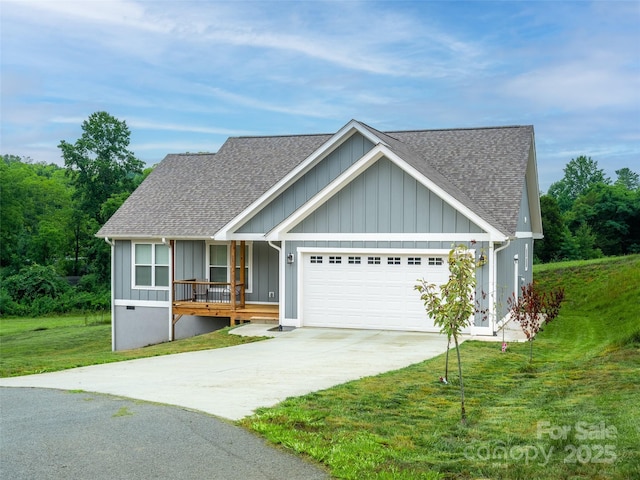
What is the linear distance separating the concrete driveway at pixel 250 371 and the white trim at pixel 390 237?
2561 mm

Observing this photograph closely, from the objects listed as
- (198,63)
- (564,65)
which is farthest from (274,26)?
(564,65)

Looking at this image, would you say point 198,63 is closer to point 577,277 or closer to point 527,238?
point 527,238

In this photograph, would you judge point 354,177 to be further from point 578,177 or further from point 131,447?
point 578,177

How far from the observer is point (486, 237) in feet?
55.4

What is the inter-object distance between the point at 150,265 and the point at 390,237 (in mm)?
8848

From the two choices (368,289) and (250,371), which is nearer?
(250,371)

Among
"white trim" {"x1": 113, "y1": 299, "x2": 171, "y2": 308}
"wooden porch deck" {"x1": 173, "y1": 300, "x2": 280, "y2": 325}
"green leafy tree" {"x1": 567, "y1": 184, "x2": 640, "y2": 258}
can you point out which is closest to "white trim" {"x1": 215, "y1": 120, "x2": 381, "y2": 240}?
"wooden porch deck" {"x1": 173, "y1": 300, "x2": 280, "y2": 325}

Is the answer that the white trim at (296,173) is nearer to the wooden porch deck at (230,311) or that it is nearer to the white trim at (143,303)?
the wooden porch deck at (230,311)

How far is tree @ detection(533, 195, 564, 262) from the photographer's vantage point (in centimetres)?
4112

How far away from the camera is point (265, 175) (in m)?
23.7

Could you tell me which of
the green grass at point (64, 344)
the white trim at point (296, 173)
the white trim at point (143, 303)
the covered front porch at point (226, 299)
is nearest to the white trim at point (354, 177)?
the white trim at point (296, 173)

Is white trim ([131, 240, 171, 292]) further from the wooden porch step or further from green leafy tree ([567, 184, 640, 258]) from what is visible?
green leafy tree ([567, 184, 640, 258])

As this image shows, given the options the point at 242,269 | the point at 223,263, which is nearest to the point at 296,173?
the point at 242,269

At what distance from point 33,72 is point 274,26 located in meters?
16.4
